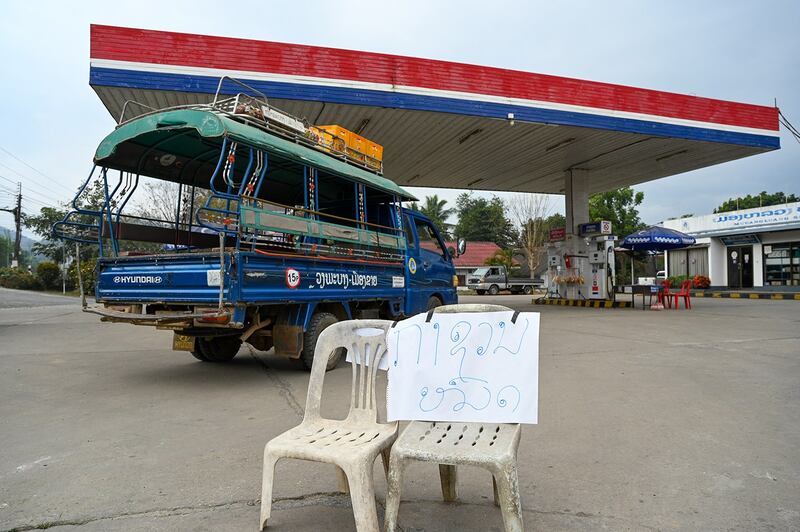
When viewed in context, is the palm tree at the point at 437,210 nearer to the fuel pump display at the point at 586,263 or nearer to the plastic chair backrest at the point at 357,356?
the fuel pump display at the point at 586,263

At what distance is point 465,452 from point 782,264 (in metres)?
29.0

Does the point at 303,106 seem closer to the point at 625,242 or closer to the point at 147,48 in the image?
the point at 147,48

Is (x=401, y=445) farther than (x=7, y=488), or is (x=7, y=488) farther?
(x=7, y=488)

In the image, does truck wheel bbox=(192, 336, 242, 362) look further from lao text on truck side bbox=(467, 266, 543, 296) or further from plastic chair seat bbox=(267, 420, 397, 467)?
lao text on truck side bbox=(467, 266, 543, 296)

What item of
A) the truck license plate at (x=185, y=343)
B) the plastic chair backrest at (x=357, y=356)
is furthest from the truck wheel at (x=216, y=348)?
the plastic chair backrest at (x=357, y=356)

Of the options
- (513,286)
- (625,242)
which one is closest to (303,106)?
(625,242)

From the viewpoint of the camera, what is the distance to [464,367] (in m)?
2.62

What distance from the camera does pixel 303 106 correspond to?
11438mm

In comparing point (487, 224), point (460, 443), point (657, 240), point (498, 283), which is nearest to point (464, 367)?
A: point (460, 443)

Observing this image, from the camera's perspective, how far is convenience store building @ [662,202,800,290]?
2412 centimetres

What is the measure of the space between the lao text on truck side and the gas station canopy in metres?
14.7

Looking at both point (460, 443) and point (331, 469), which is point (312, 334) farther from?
point (460, 443)

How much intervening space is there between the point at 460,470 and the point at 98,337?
9822 millimetres

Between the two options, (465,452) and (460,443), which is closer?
(465,452)
